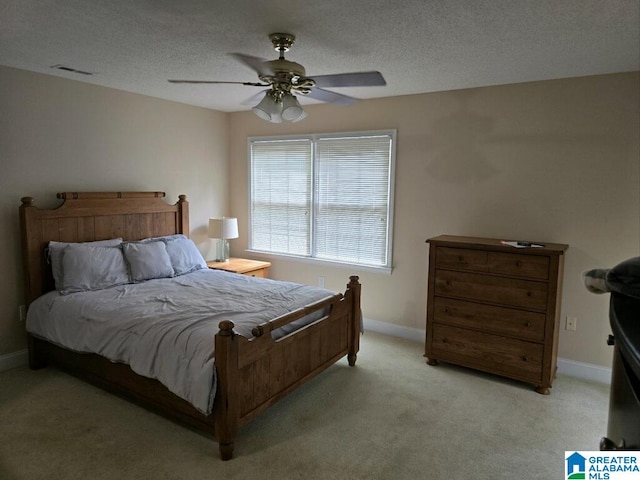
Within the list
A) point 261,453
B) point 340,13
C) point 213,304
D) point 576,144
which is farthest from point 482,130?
point 261,453

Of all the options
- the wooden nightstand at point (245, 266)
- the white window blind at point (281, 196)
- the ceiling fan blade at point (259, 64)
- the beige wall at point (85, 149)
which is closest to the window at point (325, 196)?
the white window blind at point (281, 196)

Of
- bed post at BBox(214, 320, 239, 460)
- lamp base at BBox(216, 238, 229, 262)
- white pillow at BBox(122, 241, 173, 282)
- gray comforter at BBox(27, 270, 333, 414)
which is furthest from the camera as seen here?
lamp base at BBox(216, 238, 229, 262)

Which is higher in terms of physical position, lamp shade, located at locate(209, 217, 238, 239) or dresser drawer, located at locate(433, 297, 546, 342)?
lamp shade, located at locate(209, 217, 238, 239)

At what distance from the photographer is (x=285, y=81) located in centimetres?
242

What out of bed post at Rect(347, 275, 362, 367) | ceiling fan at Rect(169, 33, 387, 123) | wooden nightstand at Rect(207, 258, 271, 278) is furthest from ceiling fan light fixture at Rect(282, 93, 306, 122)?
wooden nightstand at Rect(207, 258, 271, 278)

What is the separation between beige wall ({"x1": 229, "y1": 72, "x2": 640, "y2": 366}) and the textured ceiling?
0.25m

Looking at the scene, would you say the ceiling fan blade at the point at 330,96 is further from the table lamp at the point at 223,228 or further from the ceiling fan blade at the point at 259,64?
the table lamp at the point at 223,228

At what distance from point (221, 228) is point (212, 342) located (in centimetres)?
258

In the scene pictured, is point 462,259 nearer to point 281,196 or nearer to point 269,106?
point 269,106

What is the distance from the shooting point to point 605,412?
9.41 feet

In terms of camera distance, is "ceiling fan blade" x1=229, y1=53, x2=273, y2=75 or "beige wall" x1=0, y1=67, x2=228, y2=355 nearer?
"ceiling fan blade" x1=229, y1=53, x2=273, y2=75

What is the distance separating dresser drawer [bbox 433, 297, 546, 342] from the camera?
3178 millimetres

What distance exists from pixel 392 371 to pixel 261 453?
1.45 meters

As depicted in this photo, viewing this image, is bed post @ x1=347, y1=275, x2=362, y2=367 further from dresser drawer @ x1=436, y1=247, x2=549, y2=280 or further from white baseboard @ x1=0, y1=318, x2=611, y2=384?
white baseboard @ x1=0, y1=318, x2=611, y2=384
